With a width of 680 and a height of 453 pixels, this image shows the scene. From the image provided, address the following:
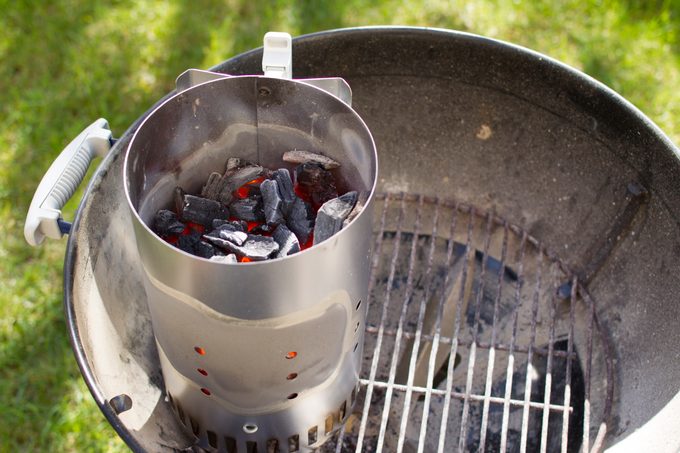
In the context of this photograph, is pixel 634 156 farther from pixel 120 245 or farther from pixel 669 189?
pixel 120 245

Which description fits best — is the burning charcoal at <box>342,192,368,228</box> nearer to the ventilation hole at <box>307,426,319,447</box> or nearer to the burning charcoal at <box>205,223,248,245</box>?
the burning charcoal at <box>205,223,248,245</box>

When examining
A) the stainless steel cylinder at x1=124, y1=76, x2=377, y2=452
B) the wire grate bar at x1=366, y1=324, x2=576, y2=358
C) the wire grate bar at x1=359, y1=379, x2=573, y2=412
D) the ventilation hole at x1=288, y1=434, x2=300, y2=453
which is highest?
the stainless steel cylinder at x1=124, y1=76, x2=377, y2=452

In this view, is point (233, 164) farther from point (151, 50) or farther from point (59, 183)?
point (151, 50)

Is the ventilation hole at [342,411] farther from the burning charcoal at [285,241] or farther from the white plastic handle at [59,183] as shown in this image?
the white plastic handle at [59,183]

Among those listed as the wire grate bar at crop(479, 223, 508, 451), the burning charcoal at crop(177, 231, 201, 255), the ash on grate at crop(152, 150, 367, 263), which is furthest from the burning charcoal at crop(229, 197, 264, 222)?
the wire grate bar at crop(479, 223, 508, 451)

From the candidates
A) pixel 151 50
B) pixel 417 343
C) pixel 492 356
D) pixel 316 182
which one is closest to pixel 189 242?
pixel 316 182

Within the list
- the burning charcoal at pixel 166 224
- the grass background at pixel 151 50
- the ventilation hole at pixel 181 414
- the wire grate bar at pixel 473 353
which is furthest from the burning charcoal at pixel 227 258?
the grass background at pixel 151 50

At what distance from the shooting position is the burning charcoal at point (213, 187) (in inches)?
53.7

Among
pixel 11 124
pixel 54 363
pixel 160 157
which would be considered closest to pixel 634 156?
pixel 160 157

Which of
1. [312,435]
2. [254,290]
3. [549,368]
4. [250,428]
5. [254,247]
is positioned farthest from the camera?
[549,368]

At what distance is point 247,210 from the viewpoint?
1.32 m

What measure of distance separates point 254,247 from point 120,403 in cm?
37

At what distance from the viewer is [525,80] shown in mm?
1689

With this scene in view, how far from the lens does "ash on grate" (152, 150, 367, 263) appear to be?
1.21 meters
